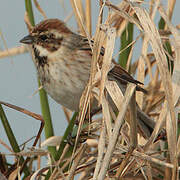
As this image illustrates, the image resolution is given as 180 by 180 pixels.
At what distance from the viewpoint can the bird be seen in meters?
2.37

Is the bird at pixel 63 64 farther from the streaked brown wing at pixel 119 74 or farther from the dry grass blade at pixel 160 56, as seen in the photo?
the dry grass blade at pixel 160 56

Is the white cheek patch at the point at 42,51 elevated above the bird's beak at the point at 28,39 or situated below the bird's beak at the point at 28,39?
below

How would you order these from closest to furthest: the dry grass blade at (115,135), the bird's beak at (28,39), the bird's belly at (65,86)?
1. the dry grass blade at (115,135)
2. the bird's belly at (65,86)
3. the bird's beak at (28,39)

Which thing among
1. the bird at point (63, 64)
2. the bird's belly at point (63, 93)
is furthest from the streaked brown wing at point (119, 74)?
the bird's belly at point (63, 93)

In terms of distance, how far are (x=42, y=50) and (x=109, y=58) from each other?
3.40ft

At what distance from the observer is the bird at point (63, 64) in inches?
93.2

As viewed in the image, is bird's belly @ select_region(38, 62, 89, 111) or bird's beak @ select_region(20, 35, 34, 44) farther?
bird's beak @ select_region(20, 35, 34, 44)

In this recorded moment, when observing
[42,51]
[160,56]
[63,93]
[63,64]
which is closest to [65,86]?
[63,93]

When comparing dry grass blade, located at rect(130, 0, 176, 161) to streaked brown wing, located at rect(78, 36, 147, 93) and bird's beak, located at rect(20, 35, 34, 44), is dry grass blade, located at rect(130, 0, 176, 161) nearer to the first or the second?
streaked brown wing, located at rect(78, 36, 147, 93)

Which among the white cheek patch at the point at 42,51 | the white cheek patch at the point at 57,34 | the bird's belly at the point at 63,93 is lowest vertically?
the bird's belly at the point at 63,93

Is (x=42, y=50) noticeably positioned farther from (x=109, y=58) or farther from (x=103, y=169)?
(x=103, y=169)

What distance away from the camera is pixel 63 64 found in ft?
7.99

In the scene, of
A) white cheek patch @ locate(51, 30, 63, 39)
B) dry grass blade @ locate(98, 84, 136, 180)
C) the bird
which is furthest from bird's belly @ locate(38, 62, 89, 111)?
dry grass blade @ locate(98, 84, 136, 180)

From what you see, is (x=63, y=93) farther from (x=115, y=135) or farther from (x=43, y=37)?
(x=115, y=135)
